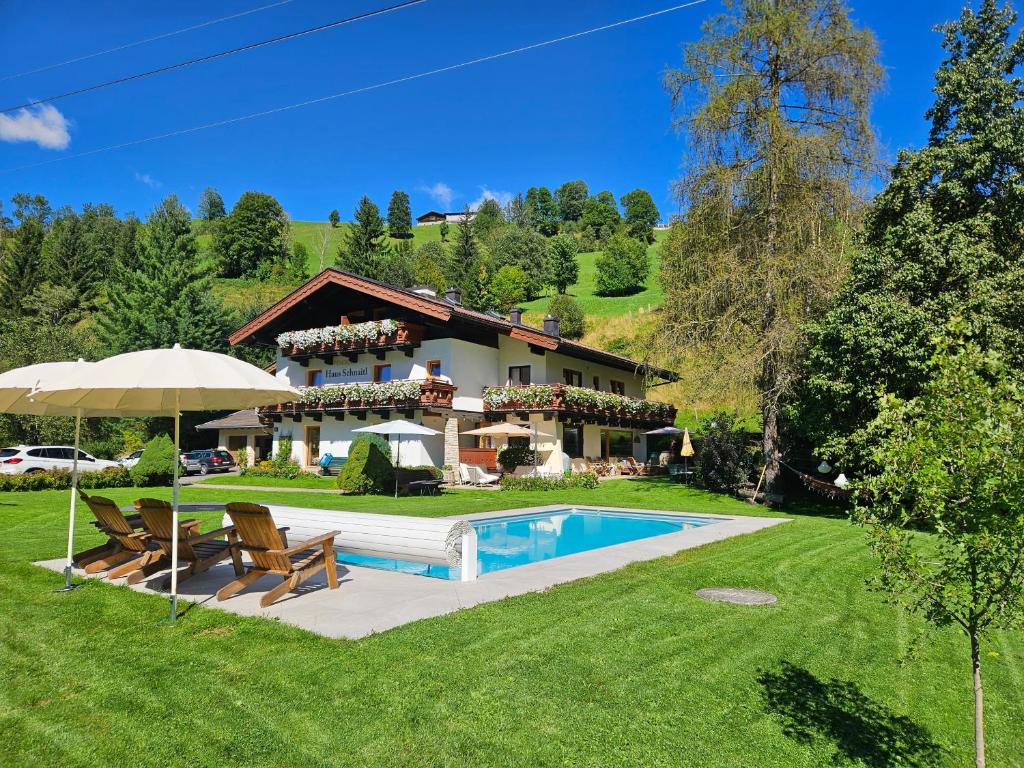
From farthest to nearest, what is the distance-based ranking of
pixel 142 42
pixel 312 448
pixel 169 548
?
pixel 312 448
pixel 142 42
pixel 169 548

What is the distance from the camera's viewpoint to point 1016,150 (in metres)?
15.0

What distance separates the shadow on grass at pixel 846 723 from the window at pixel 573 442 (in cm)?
2444

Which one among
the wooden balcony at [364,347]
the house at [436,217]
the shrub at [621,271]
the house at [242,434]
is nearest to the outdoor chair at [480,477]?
the wooden balcony at [364,347]

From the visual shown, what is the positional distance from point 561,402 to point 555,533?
11.3 meters

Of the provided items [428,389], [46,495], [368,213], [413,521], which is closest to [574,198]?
[368,213]

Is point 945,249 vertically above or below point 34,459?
above

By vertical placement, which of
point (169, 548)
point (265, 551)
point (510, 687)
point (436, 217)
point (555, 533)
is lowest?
point (555, 533)

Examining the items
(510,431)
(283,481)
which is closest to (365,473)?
(510,431)

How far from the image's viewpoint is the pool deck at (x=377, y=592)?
570 cm

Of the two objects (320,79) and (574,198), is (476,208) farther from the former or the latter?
(320,79)

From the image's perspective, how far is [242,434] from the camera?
3866 cm

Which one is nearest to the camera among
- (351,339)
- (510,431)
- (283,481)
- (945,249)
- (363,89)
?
(363,89)

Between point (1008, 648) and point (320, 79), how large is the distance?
39.8ft

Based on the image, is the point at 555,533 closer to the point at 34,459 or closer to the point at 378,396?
the point at 378,396
